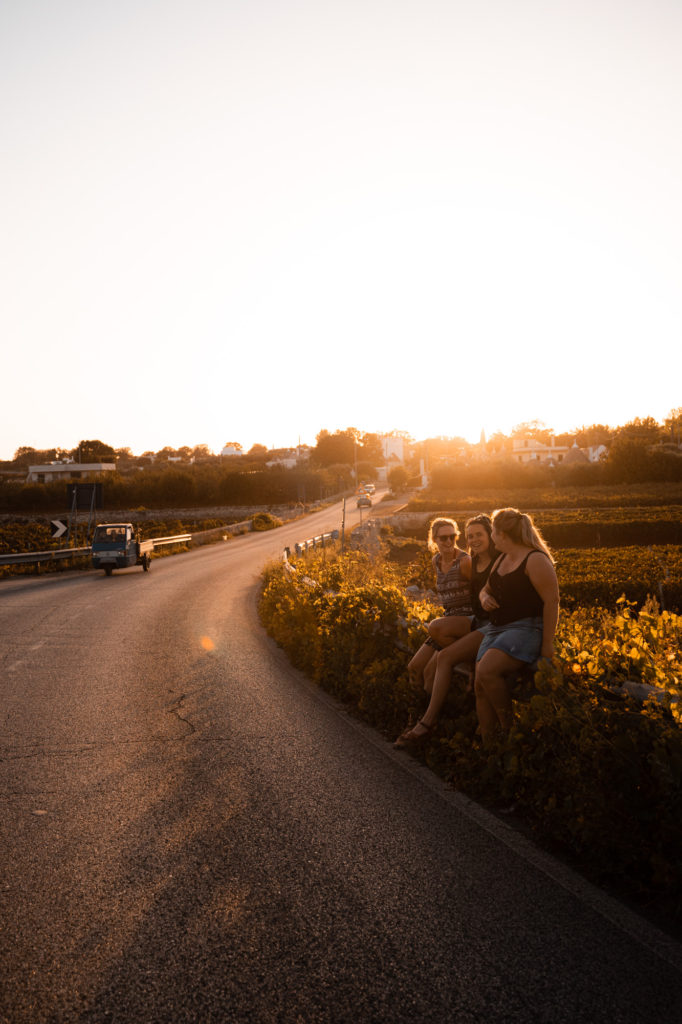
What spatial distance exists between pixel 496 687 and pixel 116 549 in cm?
2194

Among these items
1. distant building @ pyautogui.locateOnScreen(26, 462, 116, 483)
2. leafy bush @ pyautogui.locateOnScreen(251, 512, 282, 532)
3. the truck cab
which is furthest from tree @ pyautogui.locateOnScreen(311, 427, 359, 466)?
the truck cab

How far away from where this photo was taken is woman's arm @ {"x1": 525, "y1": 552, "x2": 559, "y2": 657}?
5.40 m

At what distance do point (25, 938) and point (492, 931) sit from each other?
7.34 ft

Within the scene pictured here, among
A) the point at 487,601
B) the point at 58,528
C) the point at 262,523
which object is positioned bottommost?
the point at 262,523

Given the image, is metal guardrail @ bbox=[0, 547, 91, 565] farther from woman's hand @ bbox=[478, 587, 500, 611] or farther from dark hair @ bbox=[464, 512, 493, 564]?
woman's hand @ bbox=[478, 587, 500, 611]

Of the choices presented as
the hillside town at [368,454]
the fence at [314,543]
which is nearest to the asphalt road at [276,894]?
the fence at [314,543]

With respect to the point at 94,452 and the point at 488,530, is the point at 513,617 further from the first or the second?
the point at 94,452

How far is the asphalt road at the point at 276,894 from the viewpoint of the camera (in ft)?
10.3

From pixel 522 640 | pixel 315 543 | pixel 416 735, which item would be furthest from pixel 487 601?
pixel 315 543

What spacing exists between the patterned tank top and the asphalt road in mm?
1358

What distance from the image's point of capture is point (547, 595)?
17.8 feet

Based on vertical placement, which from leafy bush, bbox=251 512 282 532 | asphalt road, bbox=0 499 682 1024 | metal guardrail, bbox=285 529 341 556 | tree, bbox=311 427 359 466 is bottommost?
leafy bush, bbox=251 512 282 532

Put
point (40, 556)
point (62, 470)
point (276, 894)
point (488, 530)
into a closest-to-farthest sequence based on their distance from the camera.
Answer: point (276, 894), point (488, 530), point (40, 556), point (62, 470)

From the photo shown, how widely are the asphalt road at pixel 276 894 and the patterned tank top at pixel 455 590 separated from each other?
1.36 metres
